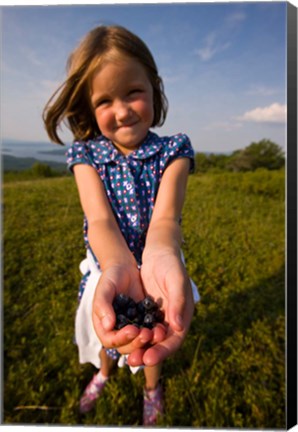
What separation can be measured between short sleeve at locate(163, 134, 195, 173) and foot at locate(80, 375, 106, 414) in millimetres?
997

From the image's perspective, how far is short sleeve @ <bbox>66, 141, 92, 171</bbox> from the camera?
1.33 meters

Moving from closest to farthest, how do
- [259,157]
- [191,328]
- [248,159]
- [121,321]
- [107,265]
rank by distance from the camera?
[121,321] < [107,265] < [191,328] < [259,157] < [248,159]

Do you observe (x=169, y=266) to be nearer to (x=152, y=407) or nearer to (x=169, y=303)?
(x=169, y=303)

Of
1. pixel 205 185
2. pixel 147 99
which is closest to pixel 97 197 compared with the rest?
pixel 147 99

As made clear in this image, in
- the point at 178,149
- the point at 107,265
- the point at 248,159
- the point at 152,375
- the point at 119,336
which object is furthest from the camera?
the point at 248,159

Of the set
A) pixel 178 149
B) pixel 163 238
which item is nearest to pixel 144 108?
pixel 178 149

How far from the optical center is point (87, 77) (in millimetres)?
1203

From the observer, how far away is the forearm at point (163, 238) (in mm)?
1090

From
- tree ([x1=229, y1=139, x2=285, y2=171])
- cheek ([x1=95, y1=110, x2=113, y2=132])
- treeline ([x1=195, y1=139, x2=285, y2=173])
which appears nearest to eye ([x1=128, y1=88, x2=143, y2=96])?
cheek ([x1=95, y1=110, x2=113, y2=132])

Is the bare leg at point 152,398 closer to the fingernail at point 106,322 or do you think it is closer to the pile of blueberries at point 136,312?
the pile of blueberries at point 136,312

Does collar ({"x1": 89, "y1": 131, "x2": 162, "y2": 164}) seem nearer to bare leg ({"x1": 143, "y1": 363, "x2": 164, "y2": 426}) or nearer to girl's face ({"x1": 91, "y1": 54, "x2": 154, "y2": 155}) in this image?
girl's face ({"x1": 91, "y1": 54, "x2": 154, "y2": 155})

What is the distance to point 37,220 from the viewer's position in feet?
10.2

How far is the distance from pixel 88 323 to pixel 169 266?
58 centimetres

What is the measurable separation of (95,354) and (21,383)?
0.43m
